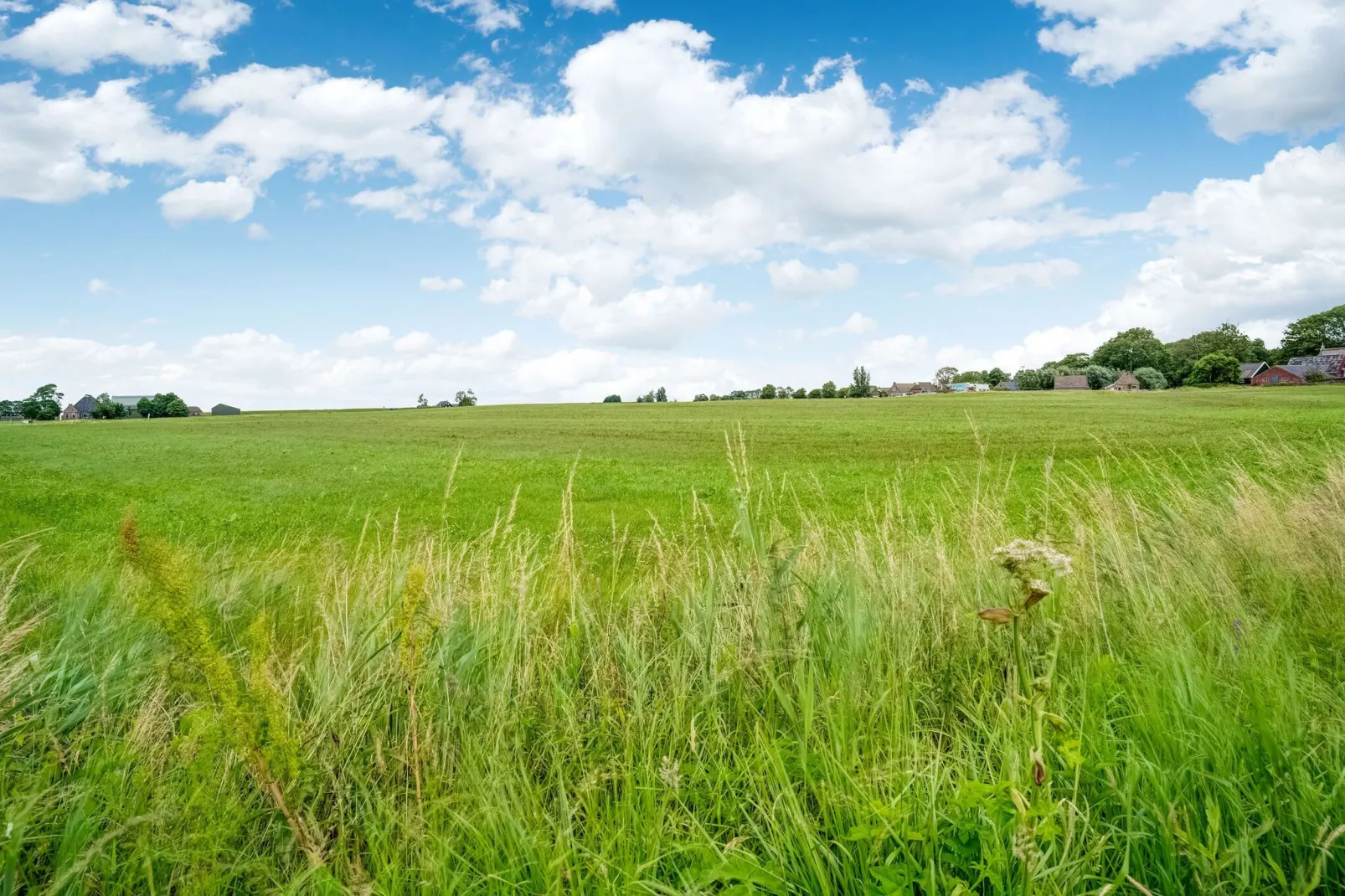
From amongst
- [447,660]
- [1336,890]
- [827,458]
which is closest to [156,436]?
[827,458]

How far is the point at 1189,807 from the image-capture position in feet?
8.82

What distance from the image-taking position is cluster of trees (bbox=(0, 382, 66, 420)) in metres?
147

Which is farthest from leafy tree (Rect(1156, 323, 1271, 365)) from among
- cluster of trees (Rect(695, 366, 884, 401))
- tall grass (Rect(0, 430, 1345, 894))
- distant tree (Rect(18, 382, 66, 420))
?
distant tree (Rect(18, 382, 66, 420))

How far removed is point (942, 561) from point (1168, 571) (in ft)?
7.10

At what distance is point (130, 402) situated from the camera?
500 ft

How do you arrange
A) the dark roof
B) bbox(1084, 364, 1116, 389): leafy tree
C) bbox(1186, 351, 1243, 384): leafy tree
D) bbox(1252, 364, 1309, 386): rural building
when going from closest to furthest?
bbox(1252, 364, 1309, 386): rural building < bbox(1186, 351, 1243, 384): leafy tree < the dark roof < bbox(1084, 364, 1116, 389): leafy tree

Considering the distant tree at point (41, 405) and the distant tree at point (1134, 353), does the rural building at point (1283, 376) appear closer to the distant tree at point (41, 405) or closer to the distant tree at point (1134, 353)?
the distant tree at point (1134, 353)

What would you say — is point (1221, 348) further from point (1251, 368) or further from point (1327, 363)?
point (1327, 363)

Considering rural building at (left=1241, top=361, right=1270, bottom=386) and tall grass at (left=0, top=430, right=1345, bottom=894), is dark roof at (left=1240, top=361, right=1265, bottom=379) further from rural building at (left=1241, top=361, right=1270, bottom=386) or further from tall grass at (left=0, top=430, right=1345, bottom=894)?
tall grass at (left=0, top=430, right=1345, bottom=894)

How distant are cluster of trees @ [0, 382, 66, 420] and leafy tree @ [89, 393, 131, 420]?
33.5ft

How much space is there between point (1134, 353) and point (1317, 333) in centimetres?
2541

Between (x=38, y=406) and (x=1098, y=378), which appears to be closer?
(x=1098, y=378)

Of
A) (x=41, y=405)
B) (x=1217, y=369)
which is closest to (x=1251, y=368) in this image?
(x=1217, y=369)

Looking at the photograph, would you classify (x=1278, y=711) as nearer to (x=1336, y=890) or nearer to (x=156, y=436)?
(x=1336, y=890)
